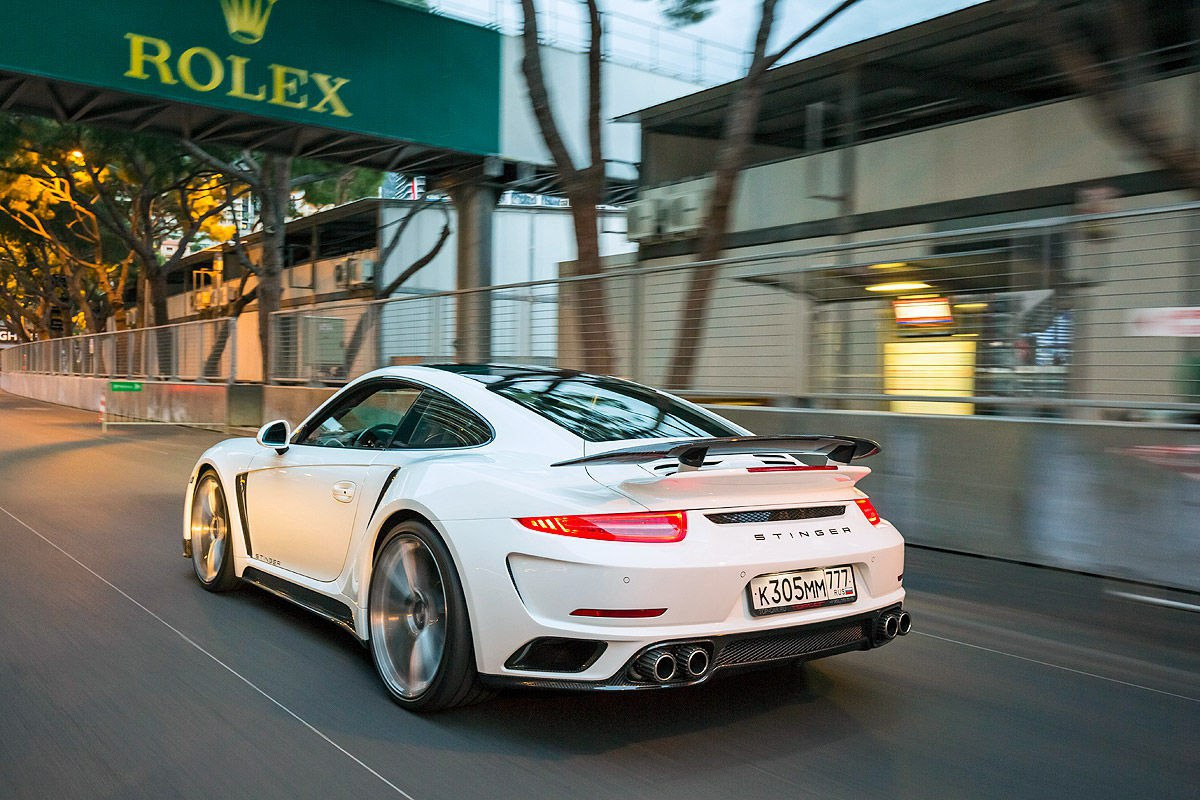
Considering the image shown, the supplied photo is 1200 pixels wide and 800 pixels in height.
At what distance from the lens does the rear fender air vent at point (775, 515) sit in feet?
12.2

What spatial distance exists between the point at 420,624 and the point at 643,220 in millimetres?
16539

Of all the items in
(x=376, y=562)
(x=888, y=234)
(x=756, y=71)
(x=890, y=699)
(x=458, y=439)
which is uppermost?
(x=756, y=71)

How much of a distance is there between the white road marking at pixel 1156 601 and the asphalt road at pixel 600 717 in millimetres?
52

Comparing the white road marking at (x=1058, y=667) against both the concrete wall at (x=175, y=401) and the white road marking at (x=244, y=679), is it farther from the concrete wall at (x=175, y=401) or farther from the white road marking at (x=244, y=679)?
the concrete wall at (x=175, y=401)

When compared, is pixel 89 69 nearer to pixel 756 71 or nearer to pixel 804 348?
pixel 756 71

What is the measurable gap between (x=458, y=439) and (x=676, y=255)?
628 inches

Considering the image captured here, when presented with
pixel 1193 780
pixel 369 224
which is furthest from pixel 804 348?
pixel 369 224

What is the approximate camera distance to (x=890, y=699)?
4.24 metres

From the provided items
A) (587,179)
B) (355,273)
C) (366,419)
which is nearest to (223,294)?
(355,273)

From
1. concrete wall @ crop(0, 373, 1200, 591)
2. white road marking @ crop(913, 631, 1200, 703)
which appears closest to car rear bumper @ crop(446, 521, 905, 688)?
white road marking @ crop(913, 631, 1200, 703)

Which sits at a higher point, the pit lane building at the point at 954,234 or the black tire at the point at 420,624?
the pit lane building at the point at 954,234

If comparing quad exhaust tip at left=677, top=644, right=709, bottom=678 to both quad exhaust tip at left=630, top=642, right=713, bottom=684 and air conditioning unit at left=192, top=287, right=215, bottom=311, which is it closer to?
quad exhaust tip at left=630, top=642, right=713, bottom=684

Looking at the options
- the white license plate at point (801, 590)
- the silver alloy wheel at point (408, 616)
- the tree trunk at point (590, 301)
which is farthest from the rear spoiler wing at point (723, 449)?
the tree trunk at point (590, 301)

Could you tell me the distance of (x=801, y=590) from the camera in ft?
12.3
